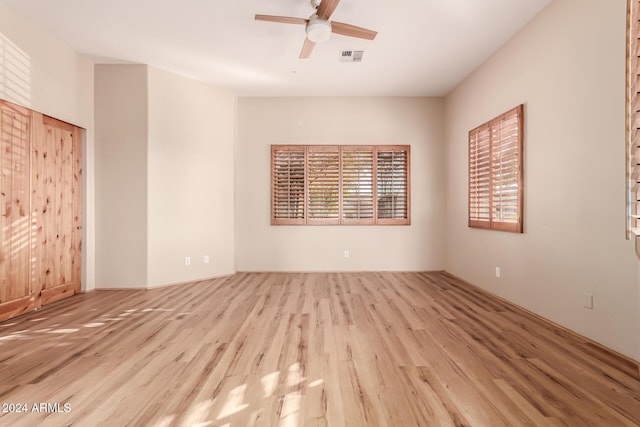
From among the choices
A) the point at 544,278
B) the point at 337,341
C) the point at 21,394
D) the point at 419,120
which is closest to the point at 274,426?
the point at 337,341

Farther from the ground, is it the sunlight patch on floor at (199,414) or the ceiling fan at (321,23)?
the ceiling fan at (321,23)

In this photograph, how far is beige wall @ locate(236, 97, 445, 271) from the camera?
18.0 ft

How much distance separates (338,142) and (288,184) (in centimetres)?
120

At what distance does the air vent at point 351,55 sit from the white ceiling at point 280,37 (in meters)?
0.08

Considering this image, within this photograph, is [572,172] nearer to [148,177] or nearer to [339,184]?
[339,184]

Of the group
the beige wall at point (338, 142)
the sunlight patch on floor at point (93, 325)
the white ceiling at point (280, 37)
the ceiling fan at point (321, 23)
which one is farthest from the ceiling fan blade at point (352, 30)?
the sunlight patch on floor at point (93, 325)

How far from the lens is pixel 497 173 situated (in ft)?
12.8

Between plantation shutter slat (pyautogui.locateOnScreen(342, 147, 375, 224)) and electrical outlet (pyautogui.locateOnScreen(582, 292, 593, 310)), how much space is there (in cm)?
326

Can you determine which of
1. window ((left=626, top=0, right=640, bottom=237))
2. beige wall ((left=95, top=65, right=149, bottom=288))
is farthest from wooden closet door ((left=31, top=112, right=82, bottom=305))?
window ((left=626, top=0, right=640, bottom=237))

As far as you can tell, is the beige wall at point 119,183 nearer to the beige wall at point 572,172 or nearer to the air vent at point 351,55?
the air vent at point 351,55

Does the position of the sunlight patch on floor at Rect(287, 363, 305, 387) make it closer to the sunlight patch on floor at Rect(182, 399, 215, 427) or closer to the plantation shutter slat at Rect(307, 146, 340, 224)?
the sunlight patch on floor at Rect(182, 399, 215, 427)

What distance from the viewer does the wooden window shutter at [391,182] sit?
5547 mm

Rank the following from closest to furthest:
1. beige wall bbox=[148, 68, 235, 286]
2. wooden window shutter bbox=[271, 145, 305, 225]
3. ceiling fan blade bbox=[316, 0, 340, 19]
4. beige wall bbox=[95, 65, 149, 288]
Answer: ceiling fan blade bbox=[316, 0, 340, 19] < beige wall bbox=[95, 65, 149, 288] < beige wall bbox=[148, 68, 235, 286] < wooden window shutter bbox=[271, 145, 305, 225]

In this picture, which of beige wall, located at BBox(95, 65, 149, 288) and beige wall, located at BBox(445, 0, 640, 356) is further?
beige wall, located at BBox(95, 65, 149, 288)
